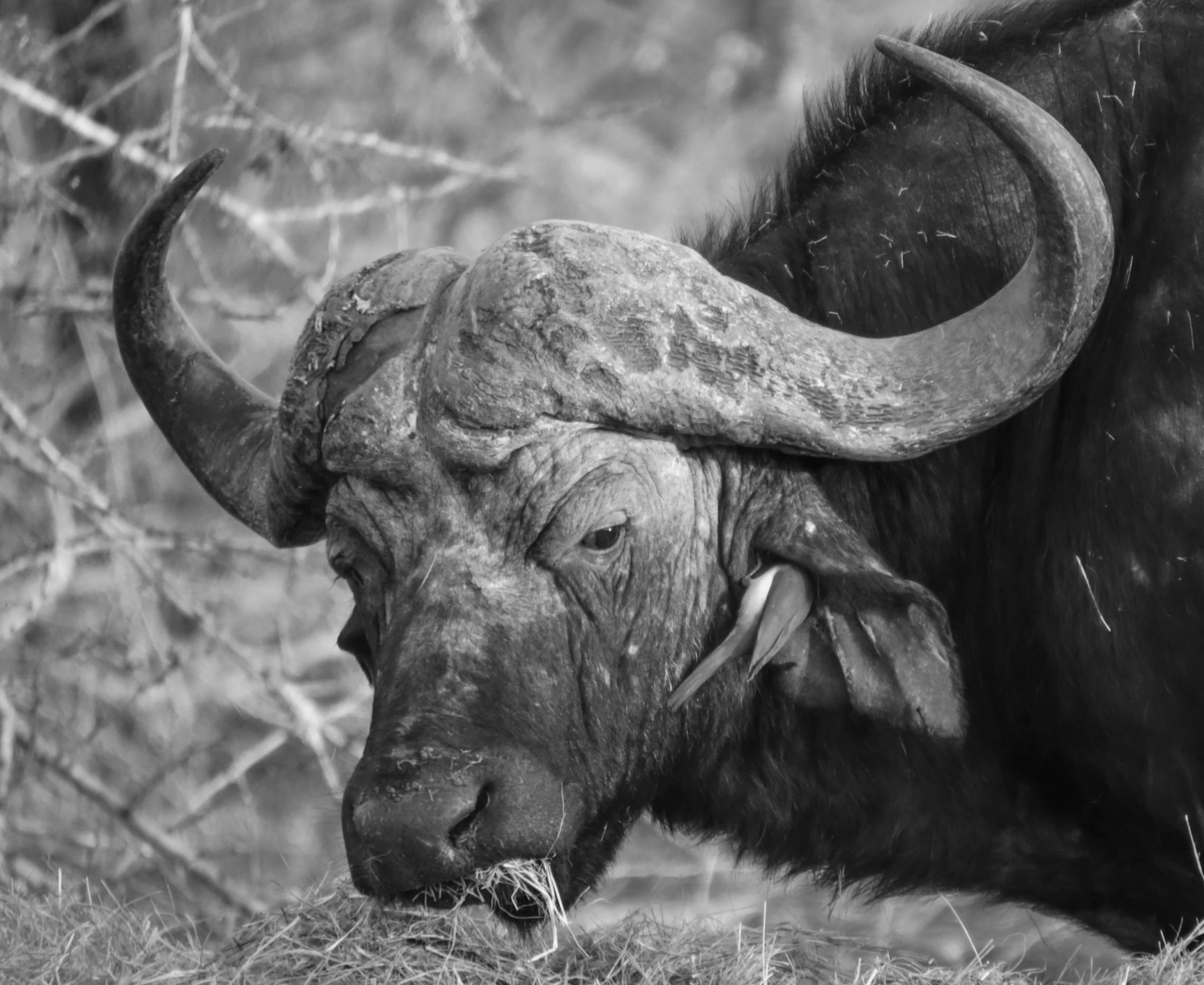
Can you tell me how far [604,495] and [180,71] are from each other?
114 inches

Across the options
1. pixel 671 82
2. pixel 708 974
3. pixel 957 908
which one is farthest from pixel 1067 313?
pixel 671 82

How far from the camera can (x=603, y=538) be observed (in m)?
3.35

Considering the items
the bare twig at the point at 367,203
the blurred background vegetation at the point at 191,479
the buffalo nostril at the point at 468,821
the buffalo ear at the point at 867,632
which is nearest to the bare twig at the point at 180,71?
the blurred background vegetation at the point at 191,479

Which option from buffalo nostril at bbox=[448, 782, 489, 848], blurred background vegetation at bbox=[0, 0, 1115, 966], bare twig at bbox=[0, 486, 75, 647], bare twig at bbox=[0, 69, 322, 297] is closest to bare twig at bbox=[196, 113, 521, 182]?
blurred background vegetation at bbox=[0, 0, 1115, 966]

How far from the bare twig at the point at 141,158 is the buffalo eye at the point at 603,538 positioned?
295 cm

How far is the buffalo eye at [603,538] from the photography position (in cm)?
333

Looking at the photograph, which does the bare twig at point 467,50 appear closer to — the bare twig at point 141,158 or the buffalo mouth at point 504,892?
the bare twig at point 141,158

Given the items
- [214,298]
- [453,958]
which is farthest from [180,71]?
[453,958]

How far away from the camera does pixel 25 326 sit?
7070 millimetres

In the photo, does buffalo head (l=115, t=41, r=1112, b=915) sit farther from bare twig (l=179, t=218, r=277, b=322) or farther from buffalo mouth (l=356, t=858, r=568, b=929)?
bare twig (l=179, t=218, r=277, b=322)

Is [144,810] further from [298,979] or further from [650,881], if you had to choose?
[298,979]

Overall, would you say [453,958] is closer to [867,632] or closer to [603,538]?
[603,538]

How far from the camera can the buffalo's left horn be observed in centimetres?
370

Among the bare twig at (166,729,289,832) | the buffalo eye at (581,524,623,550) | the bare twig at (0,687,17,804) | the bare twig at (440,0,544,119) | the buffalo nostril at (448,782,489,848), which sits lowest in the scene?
the bare twig at (166,729,289,832)
